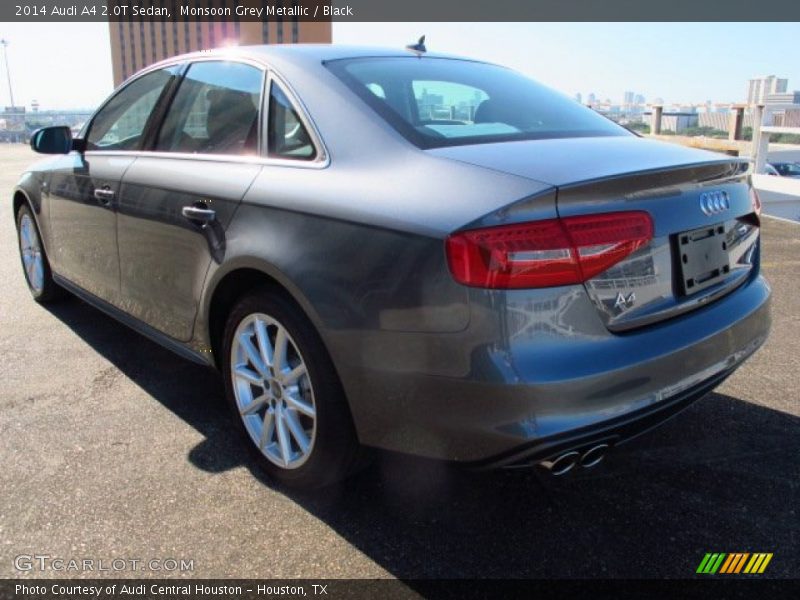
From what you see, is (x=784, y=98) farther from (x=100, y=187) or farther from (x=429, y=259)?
(x=429, y=259)

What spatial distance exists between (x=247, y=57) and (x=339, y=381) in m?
1.50

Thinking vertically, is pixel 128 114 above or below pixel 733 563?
above

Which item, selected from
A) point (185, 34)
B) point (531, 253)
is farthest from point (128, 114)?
point (185, 34)

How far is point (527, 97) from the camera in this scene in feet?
9.57

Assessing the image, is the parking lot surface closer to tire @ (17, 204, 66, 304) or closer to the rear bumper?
the rear bumper

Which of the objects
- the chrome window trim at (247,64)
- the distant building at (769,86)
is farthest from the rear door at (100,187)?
the distant building at (769,86)

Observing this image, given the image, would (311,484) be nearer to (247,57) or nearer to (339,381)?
(339,381)

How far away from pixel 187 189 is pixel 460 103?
118 cm

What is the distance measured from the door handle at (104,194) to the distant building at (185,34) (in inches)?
1601

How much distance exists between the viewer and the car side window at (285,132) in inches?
95.7

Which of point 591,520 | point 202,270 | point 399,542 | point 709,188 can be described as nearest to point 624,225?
point 709,188

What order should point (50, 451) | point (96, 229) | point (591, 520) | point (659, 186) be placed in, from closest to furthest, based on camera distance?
point (659, 186) < point (591, 520) < point (50, 451) < point (96, 229)

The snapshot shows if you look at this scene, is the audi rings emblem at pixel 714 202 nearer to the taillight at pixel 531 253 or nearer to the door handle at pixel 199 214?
the taillight at pixel 531 253

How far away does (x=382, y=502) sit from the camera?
253 cm
